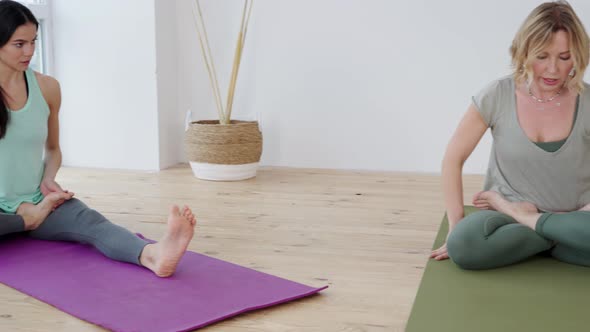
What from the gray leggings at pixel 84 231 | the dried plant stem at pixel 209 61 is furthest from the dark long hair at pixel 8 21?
the dried plant stem at pixel 209 61

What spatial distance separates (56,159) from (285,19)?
70.6 inches

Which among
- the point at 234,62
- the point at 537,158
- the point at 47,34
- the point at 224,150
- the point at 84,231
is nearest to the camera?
the point at 537,158

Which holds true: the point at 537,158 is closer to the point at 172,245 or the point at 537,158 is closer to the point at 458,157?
the point at 458,157

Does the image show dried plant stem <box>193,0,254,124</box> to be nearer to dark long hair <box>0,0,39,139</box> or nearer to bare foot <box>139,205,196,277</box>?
dark long hair <box>0,0,39,139</box>

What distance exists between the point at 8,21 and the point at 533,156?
1.62m

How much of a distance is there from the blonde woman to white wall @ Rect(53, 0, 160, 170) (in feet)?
7.27

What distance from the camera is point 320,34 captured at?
3.92 meters

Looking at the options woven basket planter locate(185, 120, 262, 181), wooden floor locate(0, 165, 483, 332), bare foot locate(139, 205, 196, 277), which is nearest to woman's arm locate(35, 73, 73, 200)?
wooden floor locate(0, 165, 483, 332)

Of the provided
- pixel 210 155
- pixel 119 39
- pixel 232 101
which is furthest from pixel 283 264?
pixel 119 39

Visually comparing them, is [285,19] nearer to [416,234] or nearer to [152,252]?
[416,234]

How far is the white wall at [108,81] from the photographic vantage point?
12.9 feet

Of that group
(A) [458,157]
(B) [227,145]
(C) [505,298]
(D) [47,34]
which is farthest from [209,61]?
(C) [505,298]

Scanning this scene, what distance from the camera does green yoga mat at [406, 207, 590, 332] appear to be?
5.52 ft

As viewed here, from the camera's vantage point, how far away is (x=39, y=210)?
2336 millimetres
